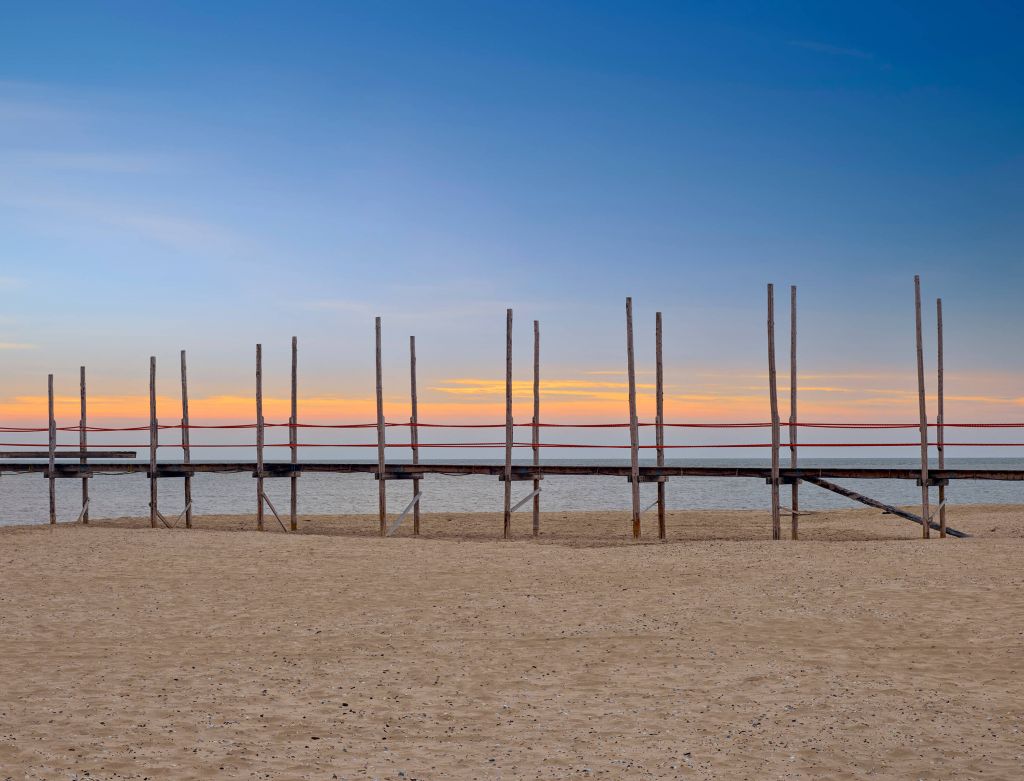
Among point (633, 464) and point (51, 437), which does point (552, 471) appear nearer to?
point (633, 464)

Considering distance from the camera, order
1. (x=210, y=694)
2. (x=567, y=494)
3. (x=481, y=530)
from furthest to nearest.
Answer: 1. (x=567, y=494)
2. (x=481, y=530)
3. (x=210, y=694)

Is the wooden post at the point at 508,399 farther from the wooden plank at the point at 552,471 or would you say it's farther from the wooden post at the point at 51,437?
the wooden post at the point at 51,437

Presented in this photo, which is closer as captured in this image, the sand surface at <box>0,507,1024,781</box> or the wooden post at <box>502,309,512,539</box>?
the sand surface at <box>0,507,1024,781</box>

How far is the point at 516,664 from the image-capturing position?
27.8 feet

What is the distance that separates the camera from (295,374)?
21.9 meters

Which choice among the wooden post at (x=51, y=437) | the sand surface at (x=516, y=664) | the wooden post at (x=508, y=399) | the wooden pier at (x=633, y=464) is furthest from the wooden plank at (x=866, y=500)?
the wooden post at (x=51, y=437)

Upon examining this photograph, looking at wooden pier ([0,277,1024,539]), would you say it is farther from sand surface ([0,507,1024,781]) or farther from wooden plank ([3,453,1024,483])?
sand surface ([0,507,1024,781])

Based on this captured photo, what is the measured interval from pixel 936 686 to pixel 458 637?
14.1 feet

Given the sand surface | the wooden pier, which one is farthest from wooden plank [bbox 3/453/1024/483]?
the sand surface

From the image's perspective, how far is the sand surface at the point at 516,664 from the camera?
20.4 feet

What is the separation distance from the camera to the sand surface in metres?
6.20

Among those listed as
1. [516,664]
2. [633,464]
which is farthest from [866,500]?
[516,664]

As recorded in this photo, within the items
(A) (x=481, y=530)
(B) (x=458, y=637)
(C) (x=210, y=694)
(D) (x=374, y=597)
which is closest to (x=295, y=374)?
(A) (x=481, y=530)

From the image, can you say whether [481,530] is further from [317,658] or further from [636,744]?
[636,744]
